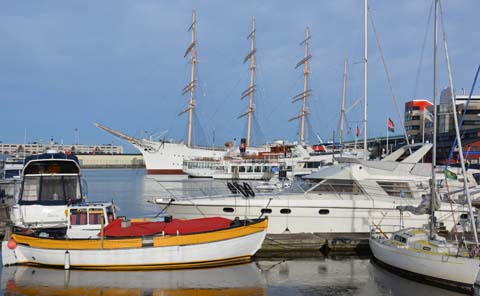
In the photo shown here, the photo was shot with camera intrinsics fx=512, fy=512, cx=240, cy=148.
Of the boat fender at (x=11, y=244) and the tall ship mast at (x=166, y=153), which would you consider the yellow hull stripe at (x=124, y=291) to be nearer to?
the boat fender at (x=11, y=244)

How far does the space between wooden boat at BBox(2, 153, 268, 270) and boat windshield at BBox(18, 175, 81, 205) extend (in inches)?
77.0

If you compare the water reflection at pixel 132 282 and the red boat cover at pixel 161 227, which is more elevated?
the red boat cover at pixel 161 227

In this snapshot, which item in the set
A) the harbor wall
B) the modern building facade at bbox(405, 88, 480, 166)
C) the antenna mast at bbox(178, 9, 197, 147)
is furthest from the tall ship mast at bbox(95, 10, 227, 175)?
the harbor wall

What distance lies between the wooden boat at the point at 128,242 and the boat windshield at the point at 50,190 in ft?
6.42

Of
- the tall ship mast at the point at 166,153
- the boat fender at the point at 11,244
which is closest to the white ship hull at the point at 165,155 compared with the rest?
the tall ship mast at the point at 166,153

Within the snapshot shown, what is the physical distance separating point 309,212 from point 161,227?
24.1ft

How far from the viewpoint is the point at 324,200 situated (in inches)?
874

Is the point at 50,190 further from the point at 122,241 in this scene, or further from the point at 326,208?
the point at 326,208

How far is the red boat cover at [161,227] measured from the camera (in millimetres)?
17328

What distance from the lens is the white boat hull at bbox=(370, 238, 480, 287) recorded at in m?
15.0

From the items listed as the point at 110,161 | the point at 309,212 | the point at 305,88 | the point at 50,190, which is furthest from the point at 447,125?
the point at 110,161

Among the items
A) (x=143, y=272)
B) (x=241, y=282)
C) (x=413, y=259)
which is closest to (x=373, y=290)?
(x=413, y=259)

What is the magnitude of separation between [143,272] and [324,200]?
346 inches

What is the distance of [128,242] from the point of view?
17062 mm
